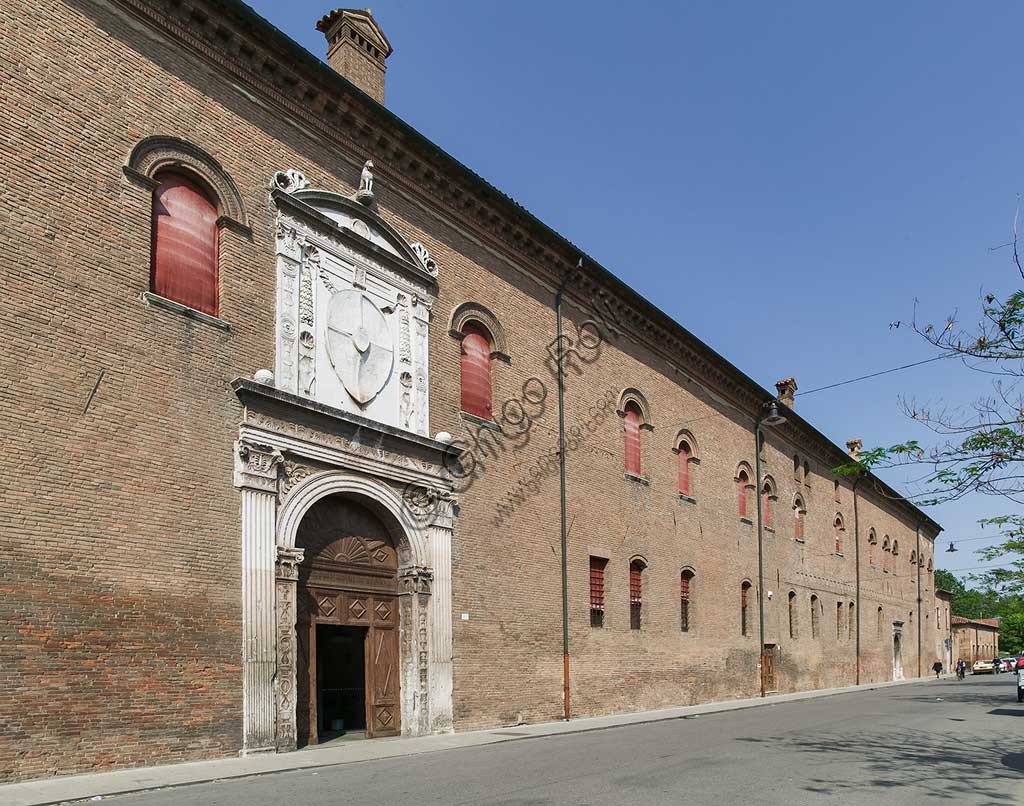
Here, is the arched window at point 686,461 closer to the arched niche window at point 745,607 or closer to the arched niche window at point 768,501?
the arched niche window at point 745,607

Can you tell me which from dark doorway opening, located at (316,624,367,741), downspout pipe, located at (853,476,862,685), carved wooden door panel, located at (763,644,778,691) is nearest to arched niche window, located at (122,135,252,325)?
dark doorway opening, located at (316,624,367,741)

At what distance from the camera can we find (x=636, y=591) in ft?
78.3

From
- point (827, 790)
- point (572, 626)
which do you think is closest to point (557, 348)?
point (572, 626)

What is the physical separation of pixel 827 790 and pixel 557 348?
13052 millimetres

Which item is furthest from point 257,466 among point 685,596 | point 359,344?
point 685,596

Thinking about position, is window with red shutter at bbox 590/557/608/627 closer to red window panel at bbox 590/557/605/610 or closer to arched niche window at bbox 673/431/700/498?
red window panel at bbox 590/557/605/610

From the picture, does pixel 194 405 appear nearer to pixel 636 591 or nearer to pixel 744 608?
pixel 636 591

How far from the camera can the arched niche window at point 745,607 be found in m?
29.7

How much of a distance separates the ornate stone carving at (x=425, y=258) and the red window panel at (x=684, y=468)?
475 inches

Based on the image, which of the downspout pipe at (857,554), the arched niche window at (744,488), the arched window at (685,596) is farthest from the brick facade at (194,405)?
the downspout pipe at (857,554)

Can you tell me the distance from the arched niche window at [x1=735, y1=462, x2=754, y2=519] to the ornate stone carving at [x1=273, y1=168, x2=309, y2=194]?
19.7 meters

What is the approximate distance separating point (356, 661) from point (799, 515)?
24.8 m

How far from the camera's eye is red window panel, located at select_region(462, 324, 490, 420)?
61.1 feet

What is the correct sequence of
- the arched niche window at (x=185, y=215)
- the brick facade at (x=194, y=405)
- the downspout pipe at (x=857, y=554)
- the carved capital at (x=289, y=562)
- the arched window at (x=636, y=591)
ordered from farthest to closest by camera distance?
the downspout pipe at (x=857, y=554) → the arched window at (x=636, y=591) → the carved capital at (x=289, y=562) → the arched niche window at (x=185, y=215) → the brick facade at (x=194, y=405)
